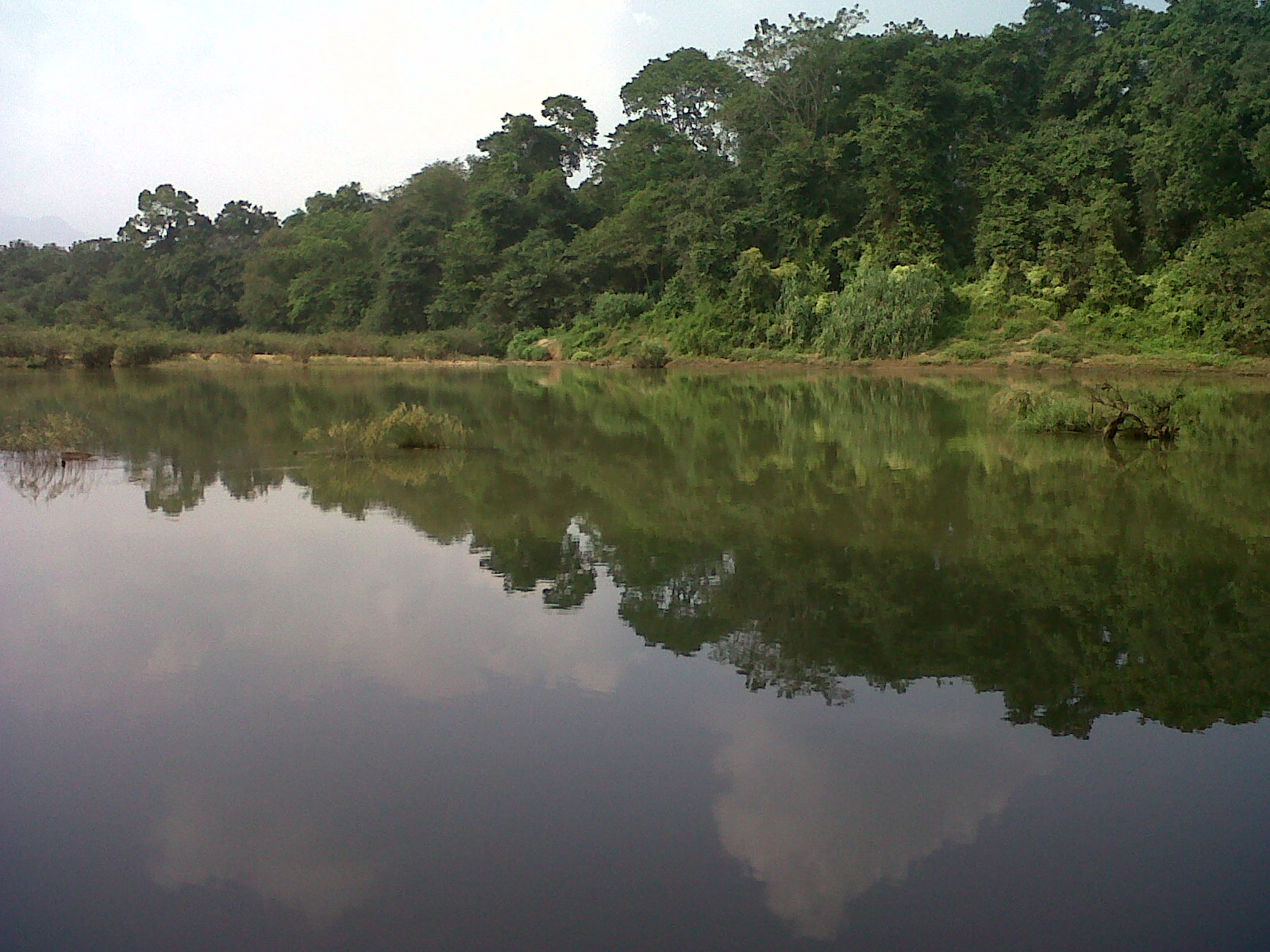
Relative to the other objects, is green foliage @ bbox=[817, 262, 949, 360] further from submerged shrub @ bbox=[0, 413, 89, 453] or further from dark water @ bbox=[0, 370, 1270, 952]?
submerged shrub @ bbox=[0, 413, 89, 453]

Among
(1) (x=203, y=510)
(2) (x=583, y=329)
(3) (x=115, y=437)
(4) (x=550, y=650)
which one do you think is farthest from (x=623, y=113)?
(4) (x=550, y=650)

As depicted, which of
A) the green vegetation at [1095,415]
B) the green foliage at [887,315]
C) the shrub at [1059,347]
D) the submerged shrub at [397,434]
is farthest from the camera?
the green foliage at [887,315]

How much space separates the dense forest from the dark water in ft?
81.8

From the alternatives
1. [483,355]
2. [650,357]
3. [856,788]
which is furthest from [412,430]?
[483,355]

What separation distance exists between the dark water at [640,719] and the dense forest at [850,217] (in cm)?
2493

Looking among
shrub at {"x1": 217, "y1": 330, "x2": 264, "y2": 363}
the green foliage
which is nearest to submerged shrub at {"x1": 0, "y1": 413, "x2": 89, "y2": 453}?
the green foliage

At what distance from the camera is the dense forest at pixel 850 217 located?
32.8m

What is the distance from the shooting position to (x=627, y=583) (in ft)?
24.1

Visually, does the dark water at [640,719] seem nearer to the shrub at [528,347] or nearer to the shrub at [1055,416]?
the shrub at [1055,416]

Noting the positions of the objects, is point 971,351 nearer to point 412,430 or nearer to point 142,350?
point 412,430

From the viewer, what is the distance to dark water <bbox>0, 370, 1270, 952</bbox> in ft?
11.3

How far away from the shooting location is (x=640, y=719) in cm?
493

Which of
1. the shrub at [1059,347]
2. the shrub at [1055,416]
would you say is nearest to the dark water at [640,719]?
the shrub at [1055,416]

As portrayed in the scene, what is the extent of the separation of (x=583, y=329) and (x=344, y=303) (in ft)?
55.4
